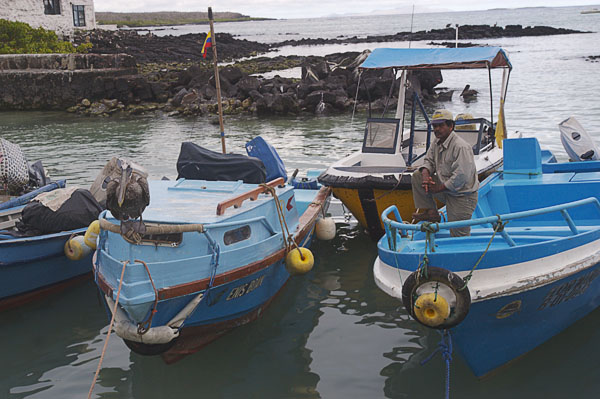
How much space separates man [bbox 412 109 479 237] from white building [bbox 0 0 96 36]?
45.0m

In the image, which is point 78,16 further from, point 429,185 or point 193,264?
point 429,185

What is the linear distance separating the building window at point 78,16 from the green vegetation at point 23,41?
1366cm

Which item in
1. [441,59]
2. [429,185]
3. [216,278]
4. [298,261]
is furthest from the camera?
[441,59]

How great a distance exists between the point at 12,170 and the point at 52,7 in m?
43.5

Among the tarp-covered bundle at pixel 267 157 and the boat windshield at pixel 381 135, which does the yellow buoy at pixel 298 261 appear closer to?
the tarp-covered bundle at pixel 267 157

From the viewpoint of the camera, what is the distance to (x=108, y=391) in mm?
6238

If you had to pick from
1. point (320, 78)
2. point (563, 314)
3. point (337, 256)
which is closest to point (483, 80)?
point (320, 78)

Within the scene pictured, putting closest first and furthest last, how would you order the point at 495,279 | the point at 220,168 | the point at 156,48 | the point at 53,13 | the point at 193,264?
the point at 495,279
the point at 193,264
the point at 220,168
the point at 53,13
the point at 156,48

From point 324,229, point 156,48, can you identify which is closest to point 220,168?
point 324,229

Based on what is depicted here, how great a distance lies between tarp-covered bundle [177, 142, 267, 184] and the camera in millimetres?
8195

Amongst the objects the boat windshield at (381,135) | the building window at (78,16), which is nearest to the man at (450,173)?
the boat windshield at (381,135)

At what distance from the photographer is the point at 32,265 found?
8.04m

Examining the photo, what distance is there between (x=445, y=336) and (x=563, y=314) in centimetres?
152

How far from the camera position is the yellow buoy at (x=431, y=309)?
16.7 feet
